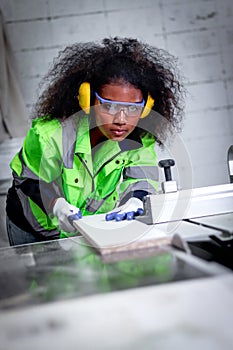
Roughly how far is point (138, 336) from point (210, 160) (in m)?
2.69

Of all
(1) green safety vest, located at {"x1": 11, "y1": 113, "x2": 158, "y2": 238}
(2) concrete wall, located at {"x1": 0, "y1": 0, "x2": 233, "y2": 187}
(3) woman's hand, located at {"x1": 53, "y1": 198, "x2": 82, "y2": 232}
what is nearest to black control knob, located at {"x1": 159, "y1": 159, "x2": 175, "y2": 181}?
(3) woman's hand, located at {"x1": 53, "y1": 198, "x2": 82, "y2": 232}

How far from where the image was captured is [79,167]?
1875mm

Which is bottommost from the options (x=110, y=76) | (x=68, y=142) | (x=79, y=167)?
(x=79, y=167)

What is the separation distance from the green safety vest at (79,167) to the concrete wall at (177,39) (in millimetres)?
1005

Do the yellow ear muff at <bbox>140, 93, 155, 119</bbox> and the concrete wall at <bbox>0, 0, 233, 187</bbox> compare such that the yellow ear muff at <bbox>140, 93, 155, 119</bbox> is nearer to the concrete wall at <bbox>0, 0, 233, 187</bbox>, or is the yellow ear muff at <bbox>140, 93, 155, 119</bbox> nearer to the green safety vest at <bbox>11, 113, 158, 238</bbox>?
the green safety vest at <bbox>11, 113, 158, 238</bbox>

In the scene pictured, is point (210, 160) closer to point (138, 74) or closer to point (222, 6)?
point (222, 6)

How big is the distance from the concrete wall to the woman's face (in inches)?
38.5

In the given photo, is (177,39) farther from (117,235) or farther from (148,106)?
(117,235)

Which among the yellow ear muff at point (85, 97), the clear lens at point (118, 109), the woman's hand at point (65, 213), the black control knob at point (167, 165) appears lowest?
the woman's hand at point (65, 213)

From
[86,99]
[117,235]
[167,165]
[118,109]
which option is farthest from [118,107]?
[117,235]

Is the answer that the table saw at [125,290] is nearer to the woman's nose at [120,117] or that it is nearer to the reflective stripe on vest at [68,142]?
the reflective stripe on vest at [68,142]

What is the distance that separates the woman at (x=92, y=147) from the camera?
6.08 ft

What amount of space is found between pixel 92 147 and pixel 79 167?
14 cm

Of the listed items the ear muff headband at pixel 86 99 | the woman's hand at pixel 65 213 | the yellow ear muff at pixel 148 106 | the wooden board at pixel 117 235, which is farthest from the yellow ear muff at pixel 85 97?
the wooden board at pixel 117 235
